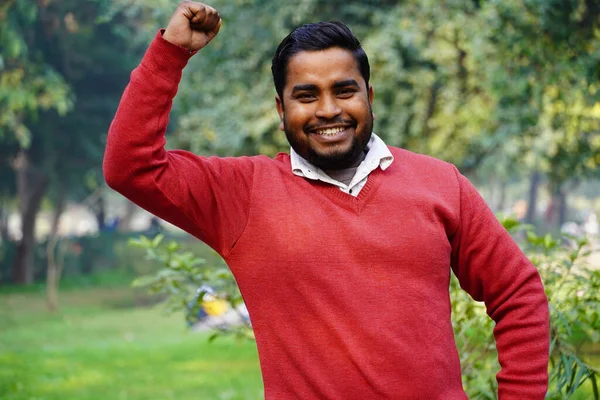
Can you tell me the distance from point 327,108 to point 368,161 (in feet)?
0.57

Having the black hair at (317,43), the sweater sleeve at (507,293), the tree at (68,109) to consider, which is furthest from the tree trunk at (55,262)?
the sweater sleeve at (507,293)

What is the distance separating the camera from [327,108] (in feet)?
6.98

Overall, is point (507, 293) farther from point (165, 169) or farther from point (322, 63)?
point (165, 169)

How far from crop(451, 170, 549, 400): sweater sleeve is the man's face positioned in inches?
11.9

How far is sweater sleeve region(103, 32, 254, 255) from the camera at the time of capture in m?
1.95

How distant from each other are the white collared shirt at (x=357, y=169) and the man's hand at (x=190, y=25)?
365 millimetres

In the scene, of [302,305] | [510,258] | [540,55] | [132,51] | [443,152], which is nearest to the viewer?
[302,305]

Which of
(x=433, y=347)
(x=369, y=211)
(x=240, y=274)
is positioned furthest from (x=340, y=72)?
(x=433, y=347)

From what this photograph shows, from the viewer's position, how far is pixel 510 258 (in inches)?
85.4

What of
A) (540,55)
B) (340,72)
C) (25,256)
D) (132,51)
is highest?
(340,72)

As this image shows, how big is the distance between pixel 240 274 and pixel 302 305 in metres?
0.17

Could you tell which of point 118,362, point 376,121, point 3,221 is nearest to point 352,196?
point 118,362

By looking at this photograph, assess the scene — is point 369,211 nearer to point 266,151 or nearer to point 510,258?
point 510,258

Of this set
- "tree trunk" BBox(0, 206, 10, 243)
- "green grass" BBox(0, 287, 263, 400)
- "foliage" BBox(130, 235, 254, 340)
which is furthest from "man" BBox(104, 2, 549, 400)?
"tree trunk" BBox(0, 206, 10, 243)
